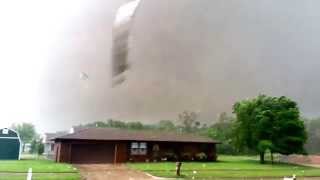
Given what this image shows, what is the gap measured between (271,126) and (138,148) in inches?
657

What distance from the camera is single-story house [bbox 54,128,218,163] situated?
4288 centimetres

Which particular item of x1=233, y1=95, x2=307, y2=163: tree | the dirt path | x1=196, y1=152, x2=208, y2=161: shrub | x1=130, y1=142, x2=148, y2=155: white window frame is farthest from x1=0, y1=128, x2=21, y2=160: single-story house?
x1=233, y1=95, x2=307, y2=163: tree

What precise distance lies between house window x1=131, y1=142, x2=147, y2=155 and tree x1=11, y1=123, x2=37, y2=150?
281 feet

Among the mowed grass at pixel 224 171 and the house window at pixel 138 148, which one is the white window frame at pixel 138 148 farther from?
the mowed grass at pixel 224 171

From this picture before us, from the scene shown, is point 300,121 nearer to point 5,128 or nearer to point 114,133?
point 114,133

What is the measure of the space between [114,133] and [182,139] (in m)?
8.50

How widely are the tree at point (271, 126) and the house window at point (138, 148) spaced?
13308mm

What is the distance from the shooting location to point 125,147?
44844 millimetres

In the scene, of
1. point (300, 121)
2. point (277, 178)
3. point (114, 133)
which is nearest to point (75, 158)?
point (114, 133)

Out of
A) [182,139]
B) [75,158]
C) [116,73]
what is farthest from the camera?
[182,139]

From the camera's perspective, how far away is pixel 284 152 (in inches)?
1854

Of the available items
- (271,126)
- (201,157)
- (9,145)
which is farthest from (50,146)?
(271,126)

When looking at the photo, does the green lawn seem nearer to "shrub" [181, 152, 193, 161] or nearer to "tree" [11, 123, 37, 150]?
"shrub" [181, 152, 193, 161]

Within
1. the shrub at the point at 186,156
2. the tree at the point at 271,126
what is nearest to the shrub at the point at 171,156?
the shrub at the point at 186,156
